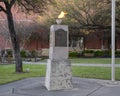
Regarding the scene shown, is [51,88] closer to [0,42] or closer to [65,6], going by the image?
[65,6]

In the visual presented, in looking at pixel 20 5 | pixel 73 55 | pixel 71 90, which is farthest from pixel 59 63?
pixel 73 55

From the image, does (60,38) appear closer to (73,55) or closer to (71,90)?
(71,90)

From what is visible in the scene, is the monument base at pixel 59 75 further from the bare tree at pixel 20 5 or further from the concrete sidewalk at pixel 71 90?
the bare tree at pixel 20 5

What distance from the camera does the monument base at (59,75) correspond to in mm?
14148

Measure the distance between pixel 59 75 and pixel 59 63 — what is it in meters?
0.49

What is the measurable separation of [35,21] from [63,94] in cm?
3423

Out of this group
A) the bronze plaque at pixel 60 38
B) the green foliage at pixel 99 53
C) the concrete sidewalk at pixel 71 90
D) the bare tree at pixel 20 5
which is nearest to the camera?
the concrete sidewalk at pixel 71 90

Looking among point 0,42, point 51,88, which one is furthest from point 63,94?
point 0,42

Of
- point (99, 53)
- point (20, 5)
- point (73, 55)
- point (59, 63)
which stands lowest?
point (73, 55)

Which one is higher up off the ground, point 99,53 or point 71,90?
point 99,53

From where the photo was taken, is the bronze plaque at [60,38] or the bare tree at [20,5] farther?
the bare tree at [20,5]

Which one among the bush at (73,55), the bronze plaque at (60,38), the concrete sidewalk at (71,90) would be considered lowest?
the concrete sidewalk at (71,90)

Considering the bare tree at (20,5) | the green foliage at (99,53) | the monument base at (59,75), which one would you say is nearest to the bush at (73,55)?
the green foliage at (99,53)

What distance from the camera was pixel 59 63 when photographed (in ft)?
46.7
